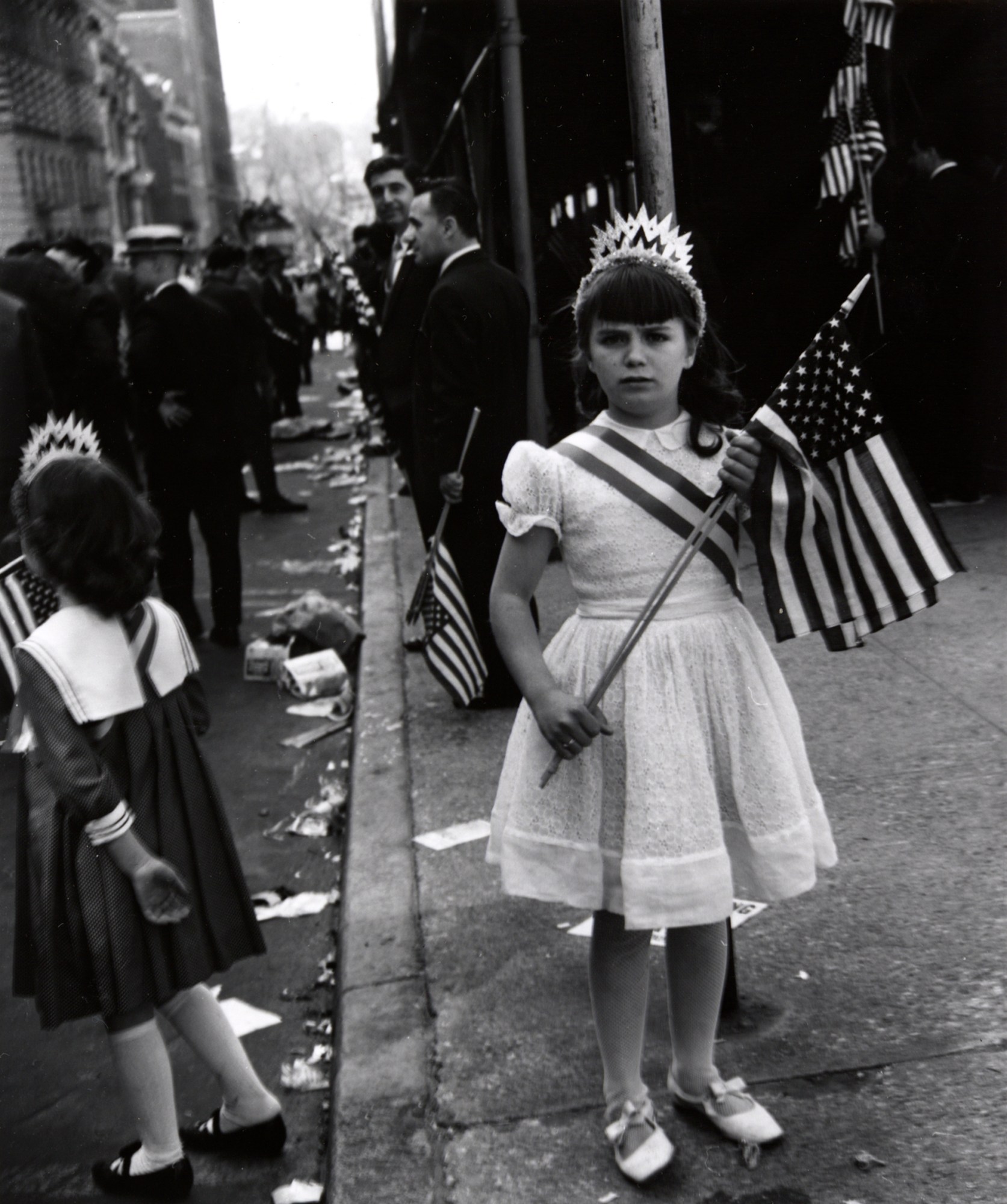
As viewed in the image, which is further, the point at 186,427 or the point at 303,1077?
the point at 186,427

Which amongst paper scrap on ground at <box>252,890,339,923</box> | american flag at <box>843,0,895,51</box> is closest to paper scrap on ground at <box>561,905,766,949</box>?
paper scrap on ground at <box>252,890,339,923</box>

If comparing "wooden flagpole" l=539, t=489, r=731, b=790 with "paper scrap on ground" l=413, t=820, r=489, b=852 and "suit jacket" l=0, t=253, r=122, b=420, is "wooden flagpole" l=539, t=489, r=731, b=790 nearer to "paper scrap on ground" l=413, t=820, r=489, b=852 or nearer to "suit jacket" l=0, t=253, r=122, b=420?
"paper scrap on ground" l=413, t=820, r=489, b=852

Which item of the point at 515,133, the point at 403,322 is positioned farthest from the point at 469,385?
the point at 515,133

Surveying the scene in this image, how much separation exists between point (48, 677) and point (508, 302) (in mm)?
3502

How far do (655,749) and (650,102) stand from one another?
148 centimetres

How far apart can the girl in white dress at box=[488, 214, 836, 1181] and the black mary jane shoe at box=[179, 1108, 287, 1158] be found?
819 mm

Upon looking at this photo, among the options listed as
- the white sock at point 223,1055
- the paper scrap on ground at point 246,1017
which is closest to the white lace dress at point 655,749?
the white sock at point 223,1055

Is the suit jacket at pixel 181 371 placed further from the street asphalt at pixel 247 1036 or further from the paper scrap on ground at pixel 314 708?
the paper scrap on ground at pixel 314 708

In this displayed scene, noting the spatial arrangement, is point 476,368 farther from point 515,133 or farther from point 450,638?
point 515,133

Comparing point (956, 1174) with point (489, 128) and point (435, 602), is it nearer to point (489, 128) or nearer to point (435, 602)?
point (435, 602)

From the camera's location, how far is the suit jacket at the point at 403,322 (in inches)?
265

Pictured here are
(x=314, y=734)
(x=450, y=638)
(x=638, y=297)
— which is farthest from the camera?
(x=314, y=734)

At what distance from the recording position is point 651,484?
2.83 m

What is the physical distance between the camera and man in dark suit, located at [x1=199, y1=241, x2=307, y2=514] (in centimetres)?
1119
